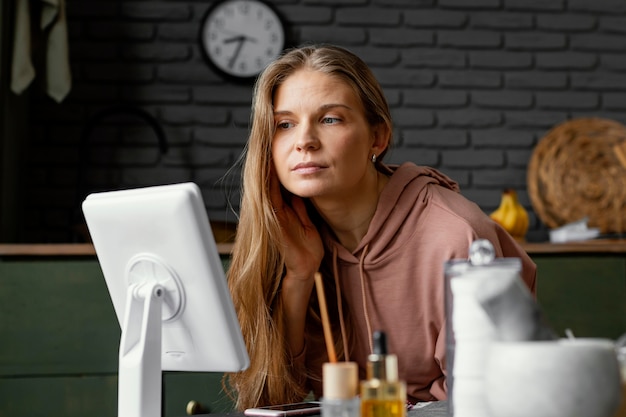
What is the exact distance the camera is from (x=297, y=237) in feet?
6.05

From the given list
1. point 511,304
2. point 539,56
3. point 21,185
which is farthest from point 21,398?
point 539,56

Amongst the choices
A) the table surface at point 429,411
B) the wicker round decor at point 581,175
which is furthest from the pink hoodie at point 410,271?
the wicker round decor at point 581,175

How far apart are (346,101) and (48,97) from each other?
5.78ft

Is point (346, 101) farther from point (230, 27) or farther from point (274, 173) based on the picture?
point (230, 27)

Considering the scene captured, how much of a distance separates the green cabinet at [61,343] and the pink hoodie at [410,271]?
91cm

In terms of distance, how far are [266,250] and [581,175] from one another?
190cm

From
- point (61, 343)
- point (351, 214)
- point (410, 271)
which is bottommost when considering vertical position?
point (61, 343)

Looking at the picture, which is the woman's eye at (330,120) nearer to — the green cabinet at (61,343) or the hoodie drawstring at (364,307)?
the hoodie drawstring at (364,307)

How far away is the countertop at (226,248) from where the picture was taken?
2.56 m

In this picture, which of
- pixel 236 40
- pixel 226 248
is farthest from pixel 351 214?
pixel 236 40

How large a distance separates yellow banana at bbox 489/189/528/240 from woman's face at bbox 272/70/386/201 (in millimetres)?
1303

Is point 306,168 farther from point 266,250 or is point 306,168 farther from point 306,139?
point 266,250

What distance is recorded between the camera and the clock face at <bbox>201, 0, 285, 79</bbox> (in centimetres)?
327

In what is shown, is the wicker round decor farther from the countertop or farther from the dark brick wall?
the countertop
